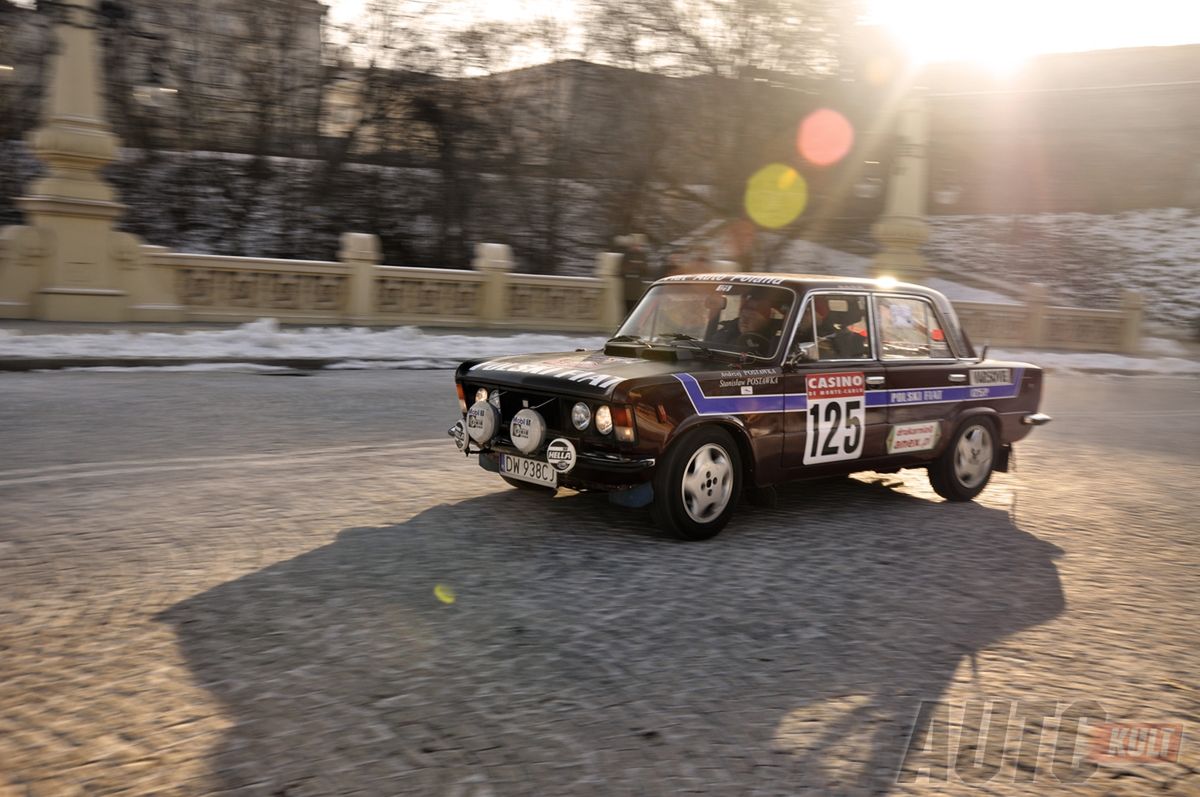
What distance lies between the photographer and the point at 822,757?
3439 mm

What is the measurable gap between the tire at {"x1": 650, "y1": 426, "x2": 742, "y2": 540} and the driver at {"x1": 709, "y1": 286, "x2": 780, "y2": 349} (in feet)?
2.63

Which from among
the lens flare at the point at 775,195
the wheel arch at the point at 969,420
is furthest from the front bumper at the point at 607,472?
the lens flare at the point at 775,195

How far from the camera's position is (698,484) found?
6199 mm

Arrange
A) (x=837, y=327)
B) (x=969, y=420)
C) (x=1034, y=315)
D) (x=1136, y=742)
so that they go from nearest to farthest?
(x=1136, y=742)
(x=837, y=327)
(x=969, y=420)
(x=1034, y=315)

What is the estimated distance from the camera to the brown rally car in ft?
19.8

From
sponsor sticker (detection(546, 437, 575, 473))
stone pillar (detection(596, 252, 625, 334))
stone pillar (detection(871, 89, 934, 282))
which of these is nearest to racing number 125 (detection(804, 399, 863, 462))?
sponsor sticker (detection(546, 437, 575, 473))

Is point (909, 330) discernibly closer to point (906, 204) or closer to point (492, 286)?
point (492, 286)

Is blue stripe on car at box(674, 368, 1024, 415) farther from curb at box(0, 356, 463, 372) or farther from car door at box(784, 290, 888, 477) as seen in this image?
curb at box(0, 356, 463, 372)

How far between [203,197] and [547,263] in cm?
900

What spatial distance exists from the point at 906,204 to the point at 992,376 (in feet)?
63.9

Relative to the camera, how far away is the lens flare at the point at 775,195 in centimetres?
2873

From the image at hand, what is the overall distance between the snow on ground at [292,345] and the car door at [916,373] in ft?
33.0

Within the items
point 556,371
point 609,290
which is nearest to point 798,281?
point 556,371

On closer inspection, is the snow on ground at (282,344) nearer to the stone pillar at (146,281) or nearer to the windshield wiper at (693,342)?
the stone pillar at (146,281)
